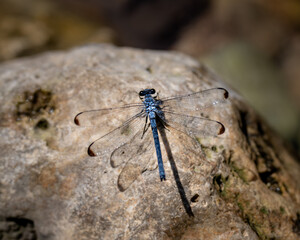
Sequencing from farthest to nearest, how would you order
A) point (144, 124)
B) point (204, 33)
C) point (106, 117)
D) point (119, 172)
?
point (204, 33) < point (144, 124) < point (106, 117) < point (119, 172)

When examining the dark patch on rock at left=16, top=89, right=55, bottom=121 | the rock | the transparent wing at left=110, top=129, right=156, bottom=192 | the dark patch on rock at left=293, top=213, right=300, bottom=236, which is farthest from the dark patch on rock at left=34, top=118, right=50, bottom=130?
the dark patch on rock at left=293, top=213, right=300, bottom=236

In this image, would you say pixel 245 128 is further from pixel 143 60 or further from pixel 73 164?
pixel 73 164

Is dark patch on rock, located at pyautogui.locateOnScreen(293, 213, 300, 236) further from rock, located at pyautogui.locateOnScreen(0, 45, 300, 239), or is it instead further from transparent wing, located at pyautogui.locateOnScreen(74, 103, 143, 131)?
transparent wing, located at pyautogui.locateOnScreen(74, 103, 143, 131)

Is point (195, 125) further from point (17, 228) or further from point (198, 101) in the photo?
point (17, 228)

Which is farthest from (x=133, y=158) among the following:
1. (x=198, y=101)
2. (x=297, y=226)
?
(x=297, y=226)

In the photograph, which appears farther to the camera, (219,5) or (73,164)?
(219,5)

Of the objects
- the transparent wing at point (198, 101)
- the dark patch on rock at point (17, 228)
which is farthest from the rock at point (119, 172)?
the transparent wing at point (198, 101)

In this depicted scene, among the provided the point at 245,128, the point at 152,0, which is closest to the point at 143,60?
the point at 245,128
